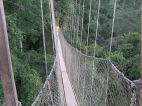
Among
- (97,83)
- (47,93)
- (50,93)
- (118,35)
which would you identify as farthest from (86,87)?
(118,35)

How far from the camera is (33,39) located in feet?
18.4

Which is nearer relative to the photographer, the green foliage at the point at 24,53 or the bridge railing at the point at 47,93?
the bridge railing at the point at 47,93

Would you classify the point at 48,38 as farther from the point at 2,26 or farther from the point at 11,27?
the point at 2,26

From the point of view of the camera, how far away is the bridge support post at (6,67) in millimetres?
486

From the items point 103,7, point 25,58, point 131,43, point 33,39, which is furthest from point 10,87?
point 103,7

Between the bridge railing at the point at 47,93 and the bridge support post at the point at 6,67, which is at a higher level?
the bridge support post at the point at 6,67

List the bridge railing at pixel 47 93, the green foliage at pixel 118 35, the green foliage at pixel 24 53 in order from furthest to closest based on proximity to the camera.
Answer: the green foliage at pixel 118 35 < the green foliage at pixel 24 53 < the bridge railing at pixel 47 93

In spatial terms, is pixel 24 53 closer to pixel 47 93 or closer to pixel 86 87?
pixel 86 87

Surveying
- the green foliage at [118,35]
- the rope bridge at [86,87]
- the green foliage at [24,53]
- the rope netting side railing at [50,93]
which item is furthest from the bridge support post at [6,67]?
the green foliage at [118,35]

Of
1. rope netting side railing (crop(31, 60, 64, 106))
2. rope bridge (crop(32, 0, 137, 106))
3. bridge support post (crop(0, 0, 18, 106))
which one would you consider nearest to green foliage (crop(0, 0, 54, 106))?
rope bridge (crop(32, 0, 137, 106))

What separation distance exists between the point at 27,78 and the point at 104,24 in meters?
6.72

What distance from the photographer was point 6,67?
0.50 m

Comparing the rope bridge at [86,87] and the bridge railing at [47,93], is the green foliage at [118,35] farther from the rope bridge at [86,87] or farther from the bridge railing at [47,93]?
the bridge railing at [47,93]

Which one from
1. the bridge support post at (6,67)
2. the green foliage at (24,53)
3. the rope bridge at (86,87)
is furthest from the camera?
the green foliage at (24,53)
